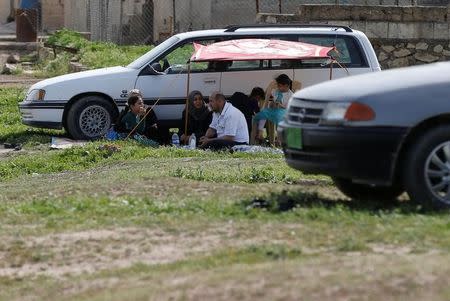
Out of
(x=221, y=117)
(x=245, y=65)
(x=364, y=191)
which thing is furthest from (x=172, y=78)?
(x=364, y=191)

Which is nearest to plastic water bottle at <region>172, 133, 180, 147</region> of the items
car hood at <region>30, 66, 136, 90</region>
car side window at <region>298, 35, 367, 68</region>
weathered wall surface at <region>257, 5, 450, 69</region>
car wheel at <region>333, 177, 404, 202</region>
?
car hood at <region>30, 66, 136, 90</region>

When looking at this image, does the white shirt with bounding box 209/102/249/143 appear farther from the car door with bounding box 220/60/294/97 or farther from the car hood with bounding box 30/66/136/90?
the car hood with bounding box 30/66/136/90

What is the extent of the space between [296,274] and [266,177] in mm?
5135

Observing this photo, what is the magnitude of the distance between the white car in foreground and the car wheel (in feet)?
26.3

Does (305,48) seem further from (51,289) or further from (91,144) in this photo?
(51,289)

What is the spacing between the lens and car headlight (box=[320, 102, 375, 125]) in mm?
9008

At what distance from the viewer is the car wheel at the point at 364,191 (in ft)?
32.6

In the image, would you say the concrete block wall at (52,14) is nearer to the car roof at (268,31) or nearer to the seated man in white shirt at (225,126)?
the car roof at (268,31)

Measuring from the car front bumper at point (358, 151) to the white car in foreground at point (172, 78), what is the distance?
8801mm

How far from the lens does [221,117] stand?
16.7m

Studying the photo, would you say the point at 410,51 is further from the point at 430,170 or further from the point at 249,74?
the point at 430,170

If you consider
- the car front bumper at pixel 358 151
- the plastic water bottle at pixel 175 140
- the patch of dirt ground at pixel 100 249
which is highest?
the car front bumper at pixel 358 151

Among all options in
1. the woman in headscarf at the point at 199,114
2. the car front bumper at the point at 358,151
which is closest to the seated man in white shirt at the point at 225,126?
the woman in headscarf at the point at 199,114

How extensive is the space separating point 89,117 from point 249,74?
245 cm
